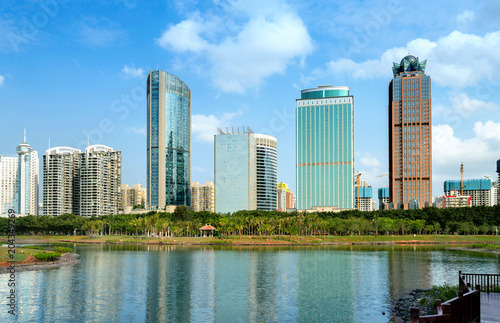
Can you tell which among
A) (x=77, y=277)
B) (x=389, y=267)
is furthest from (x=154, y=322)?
(x=389, y=267)

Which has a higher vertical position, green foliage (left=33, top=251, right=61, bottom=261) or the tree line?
green foliage (left=33, top=251, right=61, bottom=261)

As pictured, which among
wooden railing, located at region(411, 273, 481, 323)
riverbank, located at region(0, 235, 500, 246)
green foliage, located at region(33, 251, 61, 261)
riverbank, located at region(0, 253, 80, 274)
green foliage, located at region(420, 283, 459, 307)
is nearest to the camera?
wooden railing, located at region(411, 273, 481, 323)

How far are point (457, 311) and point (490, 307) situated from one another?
8.22 meters

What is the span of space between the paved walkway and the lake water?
9.27 meters

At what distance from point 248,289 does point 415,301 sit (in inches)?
813

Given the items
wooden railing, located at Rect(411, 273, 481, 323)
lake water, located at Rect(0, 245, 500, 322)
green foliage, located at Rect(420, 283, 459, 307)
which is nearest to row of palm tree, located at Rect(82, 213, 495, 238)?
lake water, located at Rect(0, 245, 500, 322)

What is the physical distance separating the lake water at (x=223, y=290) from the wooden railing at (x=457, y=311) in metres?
13.7

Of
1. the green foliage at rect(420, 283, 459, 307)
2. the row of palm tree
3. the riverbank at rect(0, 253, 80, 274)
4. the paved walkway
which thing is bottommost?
the row of palm tree

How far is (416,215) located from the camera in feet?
609

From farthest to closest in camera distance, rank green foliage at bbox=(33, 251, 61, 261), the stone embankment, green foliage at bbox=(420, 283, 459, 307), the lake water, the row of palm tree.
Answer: the row of palm tree, green foliage at bbox=(33, 251, 61, 261), the lake water, green foliage at bbox=(420, 283, 459, 307), the stone embankment

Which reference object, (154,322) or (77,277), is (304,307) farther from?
(77,277)

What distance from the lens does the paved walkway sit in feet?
92.4

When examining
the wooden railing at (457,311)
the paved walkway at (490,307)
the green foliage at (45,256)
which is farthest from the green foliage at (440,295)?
the green foliage at (45,256)

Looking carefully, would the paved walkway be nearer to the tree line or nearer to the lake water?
the lake water
